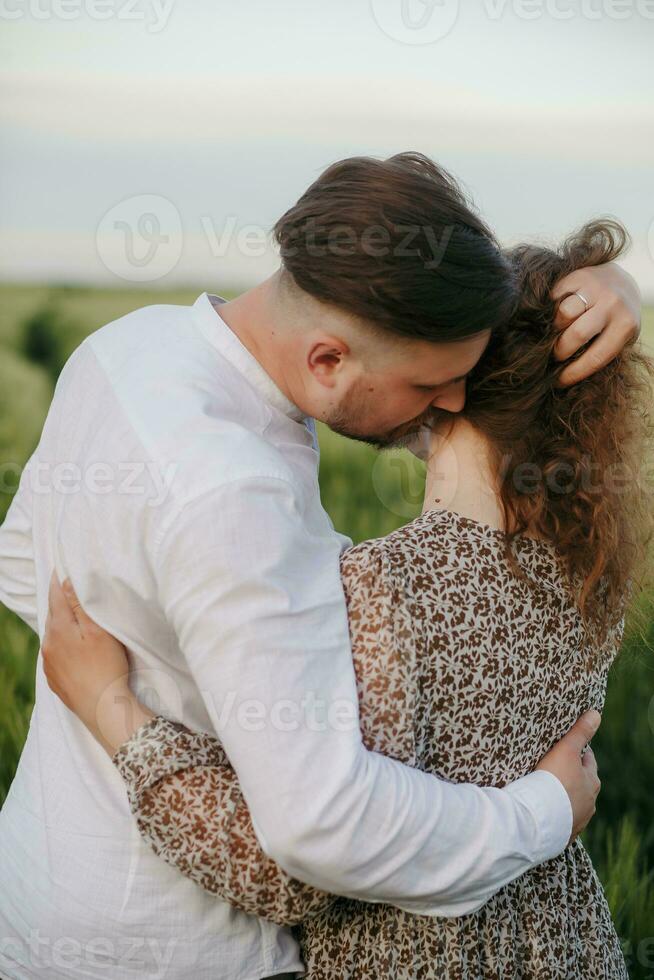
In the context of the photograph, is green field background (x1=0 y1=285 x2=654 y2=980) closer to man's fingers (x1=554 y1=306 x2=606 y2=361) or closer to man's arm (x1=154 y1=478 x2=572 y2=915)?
man's fingers (x1=554 y1=306 x2=606 y2=361)

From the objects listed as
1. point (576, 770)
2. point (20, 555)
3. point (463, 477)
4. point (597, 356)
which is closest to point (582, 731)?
point (576, 770)

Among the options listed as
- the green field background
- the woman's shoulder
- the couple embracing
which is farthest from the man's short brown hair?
the green field background

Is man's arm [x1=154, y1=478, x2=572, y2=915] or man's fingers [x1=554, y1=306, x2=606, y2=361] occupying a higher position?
man's fingers [x1=554, y1=306, x2=606, y2=361]

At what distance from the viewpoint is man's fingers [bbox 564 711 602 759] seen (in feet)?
4.37

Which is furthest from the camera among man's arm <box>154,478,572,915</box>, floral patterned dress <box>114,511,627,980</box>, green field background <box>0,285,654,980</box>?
green field background <box>0,285,654,980</box>

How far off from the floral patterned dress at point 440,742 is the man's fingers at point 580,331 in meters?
0.24

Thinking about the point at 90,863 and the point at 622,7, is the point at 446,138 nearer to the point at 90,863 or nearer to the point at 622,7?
the point at 622,7

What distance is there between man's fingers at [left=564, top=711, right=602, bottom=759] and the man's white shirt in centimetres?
9

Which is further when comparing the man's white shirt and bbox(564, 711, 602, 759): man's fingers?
bbox(564, 711, 602, 759): man's fingers

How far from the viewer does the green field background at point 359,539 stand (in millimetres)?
2326

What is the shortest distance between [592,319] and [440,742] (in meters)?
0.53

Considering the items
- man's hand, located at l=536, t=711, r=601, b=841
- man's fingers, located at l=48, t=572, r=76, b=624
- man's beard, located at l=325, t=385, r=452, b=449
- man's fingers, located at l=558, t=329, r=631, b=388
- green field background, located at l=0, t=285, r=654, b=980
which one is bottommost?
green field background, located at l=0, t=285, r=654, b=980

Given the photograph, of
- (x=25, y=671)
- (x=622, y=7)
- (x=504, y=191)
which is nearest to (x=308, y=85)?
(x=504, y=191)

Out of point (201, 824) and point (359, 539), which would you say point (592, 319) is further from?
point (359, 539)
